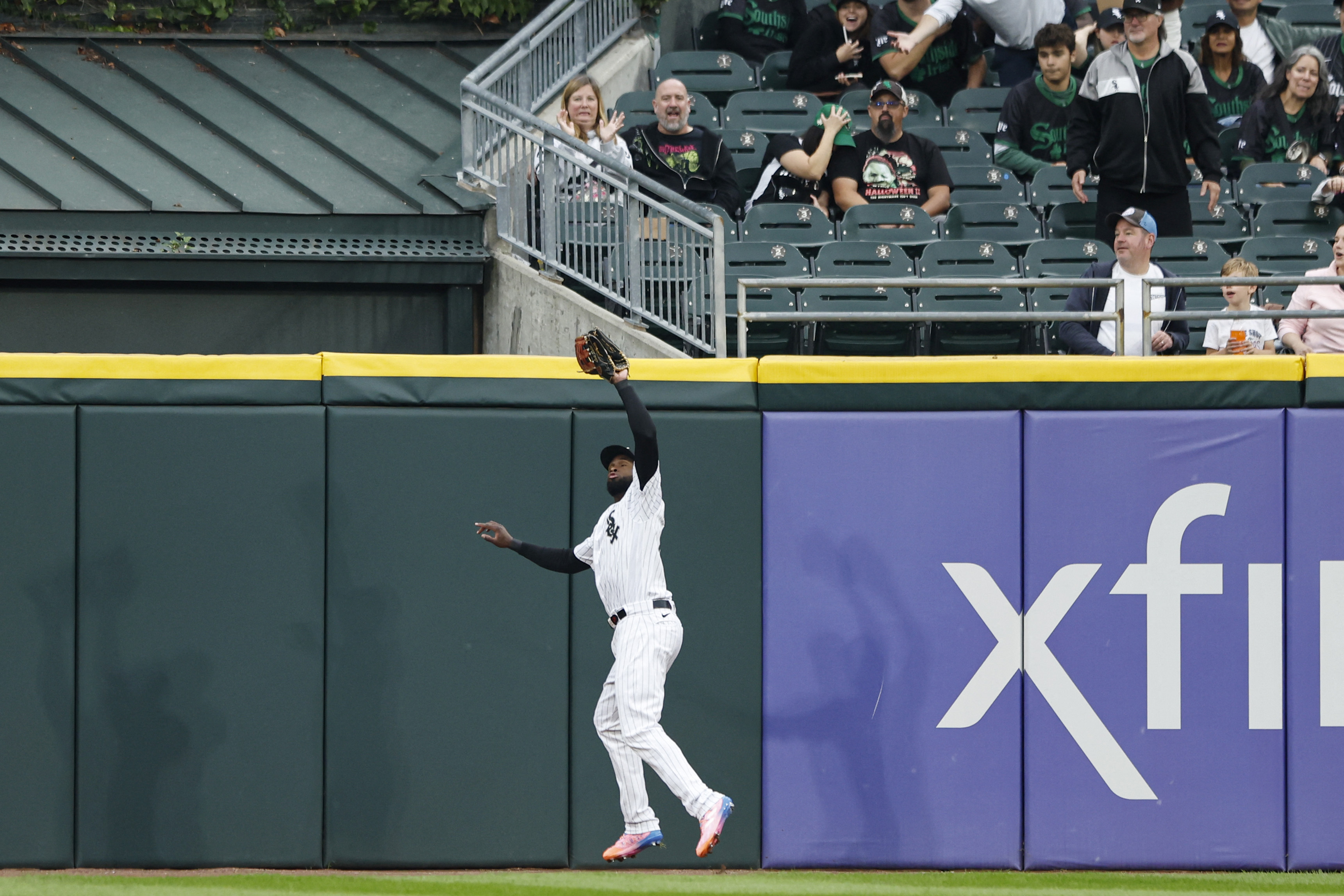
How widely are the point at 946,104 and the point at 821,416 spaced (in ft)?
20.0

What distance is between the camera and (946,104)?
12.3m

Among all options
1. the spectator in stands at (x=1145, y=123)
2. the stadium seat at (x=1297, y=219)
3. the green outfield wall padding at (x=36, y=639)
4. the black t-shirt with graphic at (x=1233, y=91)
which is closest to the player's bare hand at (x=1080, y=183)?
the spectator in stands at (x=1145, y=123)

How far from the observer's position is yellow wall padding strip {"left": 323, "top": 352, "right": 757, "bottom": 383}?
6.94 m

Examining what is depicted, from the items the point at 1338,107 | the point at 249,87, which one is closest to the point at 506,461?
the point at 249,87

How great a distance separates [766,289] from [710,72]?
3261 mm

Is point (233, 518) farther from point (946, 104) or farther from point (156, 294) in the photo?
point (946, 104)

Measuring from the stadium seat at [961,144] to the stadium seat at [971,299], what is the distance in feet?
5.95

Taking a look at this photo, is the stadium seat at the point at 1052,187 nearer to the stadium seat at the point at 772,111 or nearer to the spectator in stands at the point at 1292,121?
the spectator in stands at the point at 1292,121

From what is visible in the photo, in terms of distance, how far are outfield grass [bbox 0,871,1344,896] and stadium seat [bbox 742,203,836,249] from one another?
4311 millimetres

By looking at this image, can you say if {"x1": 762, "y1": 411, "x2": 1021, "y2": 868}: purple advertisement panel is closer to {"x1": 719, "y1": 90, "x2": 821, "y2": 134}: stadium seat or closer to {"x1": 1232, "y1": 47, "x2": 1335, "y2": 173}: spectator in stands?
{"x1": 719, "y1": 90, "x2": 821, "y2": 134}: stadium seat

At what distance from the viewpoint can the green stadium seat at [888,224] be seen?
9.86 meters

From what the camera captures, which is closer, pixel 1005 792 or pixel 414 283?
pixel 1005 792

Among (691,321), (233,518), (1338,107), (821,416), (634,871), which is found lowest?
(634,871)

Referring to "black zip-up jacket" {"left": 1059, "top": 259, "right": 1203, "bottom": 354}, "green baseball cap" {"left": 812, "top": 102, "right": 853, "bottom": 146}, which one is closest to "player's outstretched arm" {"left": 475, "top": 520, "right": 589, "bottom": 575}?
"black zip-up jacket" {"left": 1059, "top": 259, "right": 1203, "bottom": 354}
